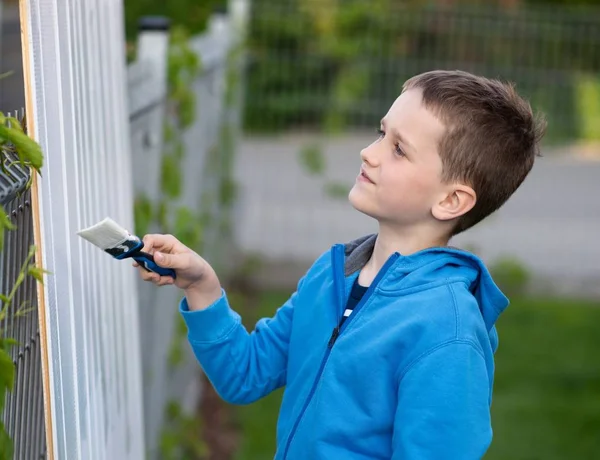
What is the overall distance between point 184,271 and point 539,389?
405 centimetres

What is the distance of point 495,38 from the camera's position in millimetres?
7945

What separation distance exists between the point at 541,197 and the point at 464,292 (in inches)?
243

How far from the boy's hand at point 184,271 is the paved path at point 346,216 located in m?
5.57

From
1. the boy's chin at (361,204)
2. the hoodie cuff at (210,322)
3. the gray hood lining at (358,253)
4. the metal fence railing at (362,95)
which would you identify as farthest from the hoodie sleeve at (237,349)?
the metal fence railing at (362,95)

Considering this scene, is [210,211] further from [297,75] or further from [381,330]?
[381,330]

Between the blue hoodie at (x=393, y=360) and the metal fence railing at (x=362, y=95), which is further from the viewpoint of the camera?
the metal fence railing at (x=362, y=95)

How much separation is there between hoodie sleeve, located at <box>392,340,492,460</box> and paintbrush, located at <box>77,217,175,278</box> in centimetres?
57

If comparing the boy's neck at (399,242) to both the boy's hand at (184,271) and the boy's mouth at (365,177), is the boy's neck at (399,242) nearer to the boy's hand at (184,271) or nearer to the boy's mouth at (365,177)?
the boy's mouth at (365,177)

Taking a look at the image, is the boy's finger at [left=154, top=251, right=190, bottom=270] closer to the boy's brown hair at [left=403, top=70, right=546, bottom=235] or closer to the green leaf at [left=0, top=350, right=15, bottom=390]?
the boy's brown hair at [left=403, top=70, right=546, bottom=235]

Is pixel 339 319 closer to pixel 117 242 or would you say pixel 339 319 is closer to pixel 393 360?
pixel 393 360

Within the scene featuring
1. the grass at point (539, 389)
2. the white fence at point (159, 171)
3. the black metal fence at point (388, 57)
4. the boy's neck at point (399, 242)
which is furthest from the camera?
the black metal fence at point (388, 57)

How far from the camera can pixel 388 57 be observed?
802 centimetres

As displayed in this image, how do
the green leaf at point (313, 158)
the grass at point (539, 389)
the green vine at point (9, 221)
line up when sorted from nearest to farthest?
1. the green vine at point (9, 221)
2. the grass at point (539, 389)
3. the green leaf at point (313, 158)

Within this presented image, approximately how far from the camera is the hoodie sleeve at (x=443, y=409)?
2014 millimetres
